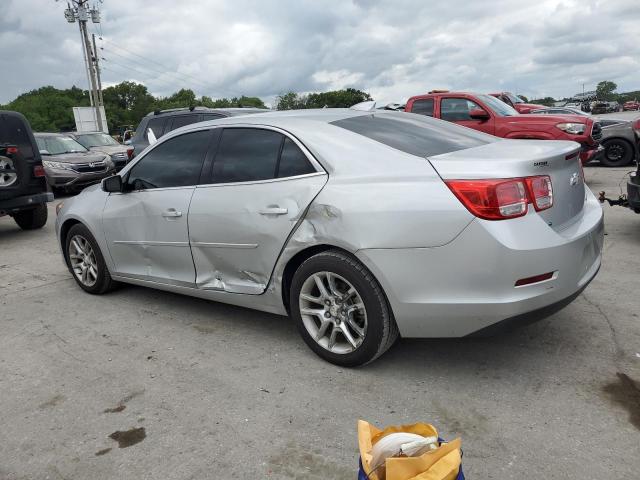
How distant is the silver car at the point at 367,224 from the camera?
9.31 feet

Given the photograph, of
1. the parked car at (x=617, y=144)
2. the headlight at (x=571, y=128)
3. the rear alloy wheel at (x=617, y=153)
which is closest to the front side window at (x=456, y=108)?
the headlight at (x=571, y=128)

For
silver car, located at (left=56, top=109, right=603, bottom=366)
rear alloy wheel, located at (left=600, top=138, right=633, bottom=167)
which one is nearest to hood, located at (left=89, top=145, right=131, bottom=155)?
silver car, located at (left=56, top=109, right=603, bottom=366)

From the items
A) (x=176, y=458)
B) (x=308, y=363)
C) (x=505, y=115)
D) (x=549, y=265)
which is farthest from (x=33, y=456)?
(x=505, y=115)

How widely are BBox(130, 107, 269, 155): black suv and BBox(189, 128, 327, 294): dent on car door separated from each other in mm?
5489

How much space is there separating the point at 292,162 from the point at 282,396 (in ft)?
4.70

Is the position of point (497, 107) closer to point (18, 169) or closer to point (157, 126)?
point (157, 126)

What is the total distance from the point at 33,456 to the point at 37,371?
1.05m

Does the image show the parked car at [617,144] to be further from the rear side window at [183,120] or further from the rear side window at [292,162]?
the rear side window at [292,162]

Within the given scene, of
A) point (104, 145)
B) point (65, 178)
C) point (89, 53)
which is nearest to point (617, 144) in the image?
point (65, 178)

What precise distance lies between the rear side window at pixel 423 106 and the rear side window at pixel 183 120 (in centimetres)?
427

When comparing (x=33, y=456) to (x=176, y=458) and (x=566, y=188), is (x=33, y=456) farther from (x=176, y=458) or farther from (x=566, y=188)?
(x=566, y=188)

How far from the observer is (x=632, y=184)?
5.85 metres

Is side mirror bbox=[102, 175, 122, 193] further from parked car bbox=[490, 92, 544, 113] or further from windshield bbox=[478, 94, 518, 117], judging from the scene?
parked car bbox=[490, 92, 544, 113]

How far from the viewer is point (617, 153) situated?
508 inches
